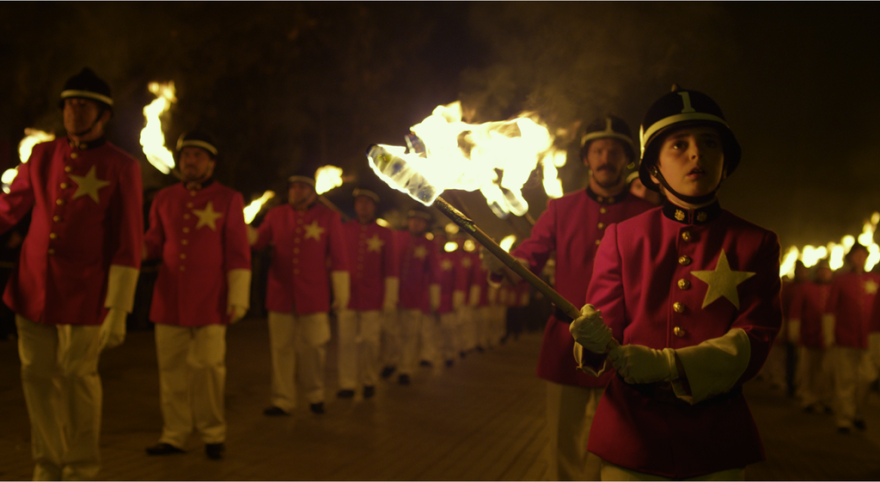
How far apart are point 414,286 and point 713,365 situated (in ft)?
32.4

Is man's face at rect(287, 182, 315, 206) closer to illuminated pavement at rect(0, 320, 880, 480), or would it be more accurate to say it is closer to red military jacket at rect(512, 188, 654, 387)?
illuminated pavement at rect(0, 320, 880, 480)

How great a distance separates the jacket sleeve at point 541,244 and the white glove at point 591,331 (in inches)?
73.8

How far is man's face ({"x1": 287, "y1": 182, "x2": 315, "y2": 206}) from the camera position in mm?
7752

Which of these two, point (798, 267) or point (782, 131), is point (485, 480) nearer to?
point (782, 131)

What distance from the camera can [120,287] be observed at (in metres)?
4.17

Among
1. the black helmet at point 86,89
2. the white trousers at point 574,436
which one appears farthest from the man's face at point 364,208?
the white trousers at point 574,436

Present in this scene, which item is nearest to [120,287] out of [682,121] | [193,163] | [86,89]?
[86,89]

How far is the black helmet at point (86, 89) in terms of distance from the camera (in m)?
4.27

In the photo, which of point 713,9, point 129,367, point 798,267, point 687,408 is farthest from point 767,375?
point 687,408

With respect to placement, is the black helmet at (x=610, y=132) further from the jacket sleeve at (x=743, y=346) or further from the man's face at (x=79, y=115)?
the man's face at (x=79, y=115)

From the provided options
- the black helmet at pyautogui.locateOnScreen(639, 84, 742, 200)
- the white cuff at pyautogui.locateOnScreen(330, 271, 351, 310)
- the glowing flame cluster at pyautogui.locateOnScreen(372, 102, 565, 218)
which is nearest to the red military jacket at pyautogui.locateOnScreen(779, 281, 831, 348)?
the white cuff at pyautogui.locateOnScreen(330, 271, 351, 310)

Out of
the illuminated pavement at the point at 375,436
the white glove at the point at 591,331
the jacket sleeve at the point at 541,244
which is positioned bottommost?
the illuminated pavement at the point at 375,436

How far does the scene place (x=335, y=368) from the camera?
37.9 feet

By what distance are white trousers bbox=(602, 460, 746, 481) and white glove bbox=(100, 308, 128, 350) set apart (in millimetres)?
3320
